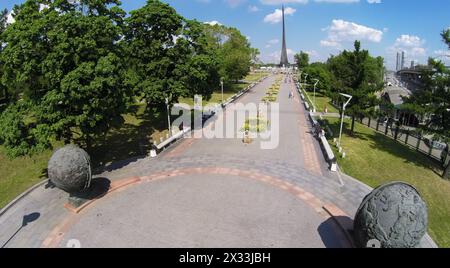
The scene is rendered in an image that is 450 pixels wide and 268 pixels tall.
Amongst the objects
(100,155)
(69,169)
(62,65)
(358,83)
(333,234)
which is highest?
(62,65)

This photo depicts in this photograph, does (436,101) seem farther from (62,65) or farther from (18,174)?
(18,174)

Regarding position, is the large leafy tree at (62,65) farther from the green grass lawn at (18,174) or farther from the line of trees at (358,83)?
the line of trees at (358,83)

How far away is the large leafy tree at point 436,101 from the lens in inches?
677

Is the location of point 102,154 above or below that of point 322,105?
below

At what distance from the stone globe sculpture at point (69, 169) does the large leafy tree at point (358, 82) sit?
62.3 feet

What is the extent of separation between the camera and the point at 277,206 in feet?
41.4

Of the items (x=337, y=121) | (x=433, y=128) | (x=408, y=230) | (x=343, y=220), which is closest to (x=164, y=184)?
(x=343, y=220)

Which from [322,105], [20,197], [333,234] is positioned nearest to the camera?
[333,234]

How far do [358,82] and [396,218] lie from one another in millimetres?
16742

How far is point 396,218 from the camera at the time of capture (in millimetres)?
8219

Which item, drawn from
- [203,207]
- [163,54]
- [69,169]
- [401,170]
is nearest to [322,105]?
[401,170]

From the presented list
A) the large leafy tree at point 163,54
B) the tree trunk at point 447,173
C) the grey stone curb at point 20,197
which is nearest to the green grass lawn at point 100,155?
the grey stone curb at point 20,197

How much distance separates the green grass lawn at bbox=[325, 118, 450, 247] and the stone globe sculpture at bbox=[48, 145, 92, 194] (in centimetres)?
1413

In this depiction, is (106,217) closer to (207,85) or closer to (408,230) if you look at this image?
(408,230)
